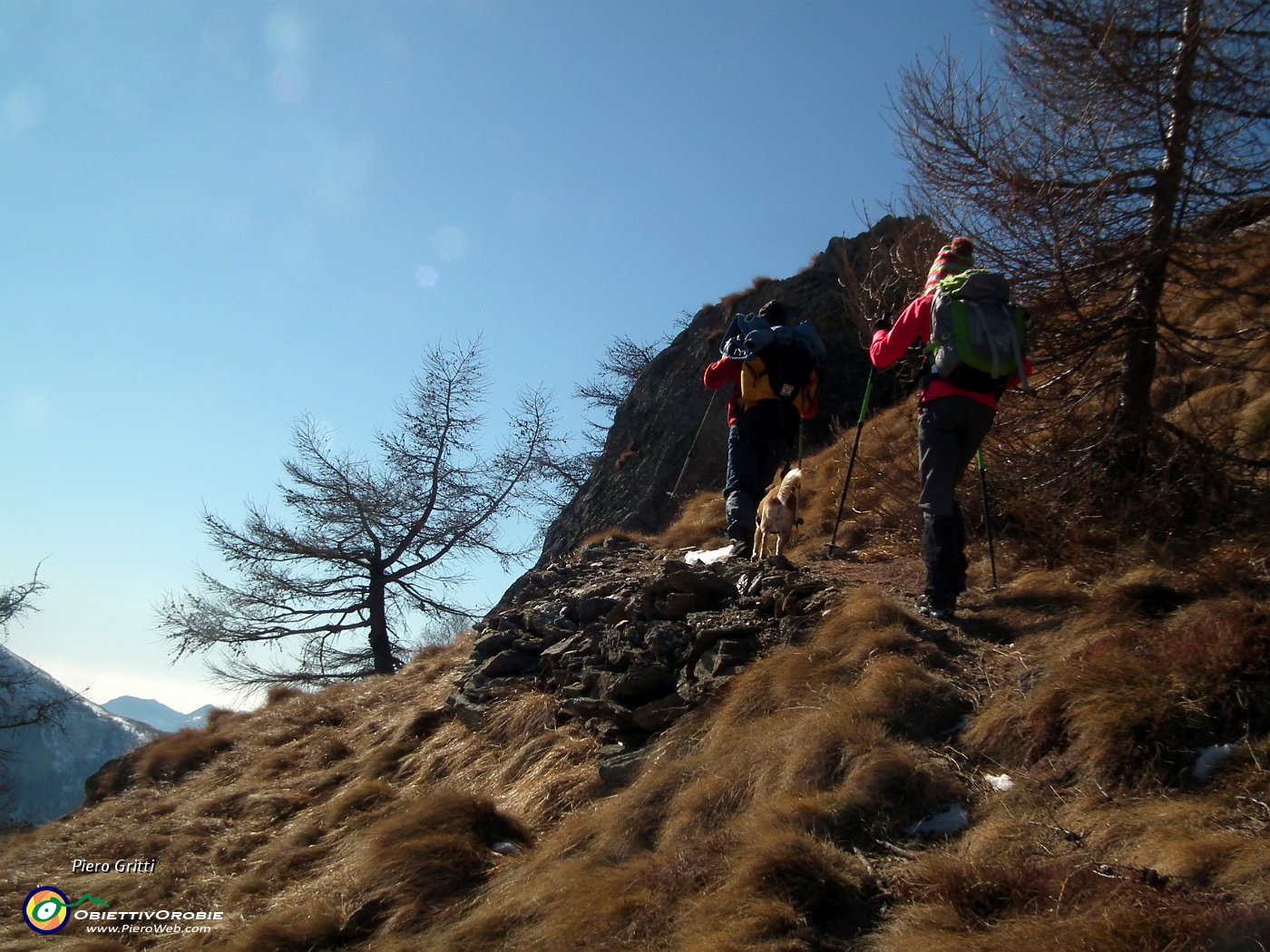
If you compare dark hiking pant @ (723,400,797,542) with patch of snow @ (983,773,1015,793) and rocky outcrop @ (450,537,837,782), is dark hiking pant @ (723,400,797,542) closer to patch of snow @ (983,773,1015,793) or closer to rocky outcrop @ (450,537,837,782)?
rocky outcrop @ (450,537,837,782)

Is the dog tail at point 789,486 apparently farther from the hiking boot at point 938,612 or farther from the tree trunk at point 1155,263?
the tree trunk at point 1155,263

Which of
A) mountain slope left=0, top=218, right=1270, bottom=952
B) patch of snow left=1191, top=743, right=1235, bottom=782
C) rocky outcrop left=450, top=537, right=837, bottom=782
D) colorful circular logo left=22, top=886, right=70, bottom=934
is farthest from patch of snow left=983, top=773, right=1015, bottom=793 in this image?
colorful circular logo left=22, top=886, right=70, bottom=934

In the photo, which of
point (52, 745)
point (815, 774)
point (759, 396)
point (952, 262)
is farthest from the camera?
point (52, 745)

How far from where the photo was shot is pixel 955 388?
18.1ft

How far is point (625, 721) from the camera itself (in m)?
5.67

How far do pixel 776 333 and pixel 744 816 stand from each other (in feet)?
14.3

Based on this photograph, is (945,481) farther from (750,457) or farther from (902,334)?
(750,457)

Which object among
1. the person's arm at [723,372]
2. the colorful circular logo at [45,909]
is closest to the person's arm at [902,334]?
the person's arm at [723,372]

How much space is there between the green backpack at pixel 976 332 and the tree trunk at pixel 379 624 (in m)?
12.1

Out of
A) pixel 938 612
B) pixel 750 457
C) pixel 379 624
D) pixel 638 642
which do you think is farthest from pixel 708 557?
pixel 379 624

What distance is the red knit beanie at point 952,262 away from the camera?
18.9 feet

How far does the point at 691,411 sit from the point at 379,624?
21.1 ft

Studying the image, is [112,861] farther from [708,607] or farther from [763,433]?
[763,433]

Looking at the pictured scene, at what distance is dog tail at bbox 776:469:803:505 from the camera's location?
7.09 m
